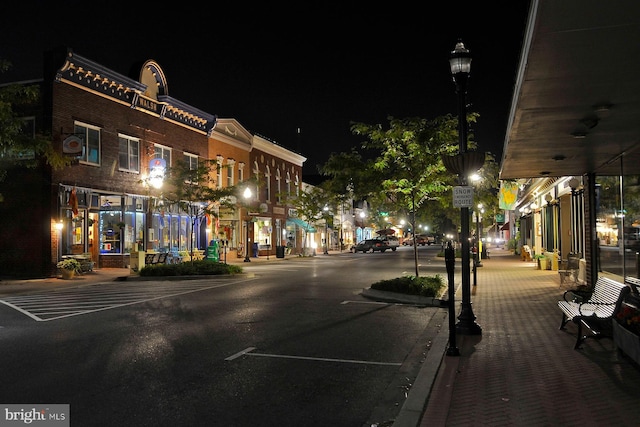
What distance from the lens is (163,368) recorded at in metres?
7.60

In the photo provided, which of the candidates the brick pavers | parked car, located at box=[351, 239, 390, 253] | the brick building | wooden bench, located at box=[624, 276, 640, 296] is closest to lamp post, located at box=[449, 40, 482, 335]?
the brick pavers

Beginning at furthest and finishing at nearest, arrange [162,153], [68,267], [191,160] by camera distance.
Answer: [191,160], [162,153], [68,267]

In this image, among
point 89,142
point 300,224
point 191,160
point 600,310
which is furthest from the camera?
point 300,224

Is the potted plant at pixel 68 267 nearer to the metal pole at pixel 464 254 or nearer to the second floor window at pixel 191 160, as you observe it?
the second floor window at pixel 191 160

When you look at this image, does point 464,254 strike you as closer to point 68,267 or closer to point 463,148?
point 463,148

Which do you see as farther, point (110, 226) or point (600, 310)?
point (110, 226)

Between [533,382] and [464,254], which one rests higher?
[464,254]

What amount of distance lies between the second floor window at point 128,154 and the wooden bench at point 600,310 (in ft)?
76.8

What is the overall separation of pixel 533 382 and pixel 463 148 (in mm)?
4746

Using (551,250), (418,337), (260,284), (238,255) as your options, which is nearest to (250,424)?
(418,337)

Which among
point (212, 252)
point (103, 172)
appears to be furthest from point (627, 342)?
point (212, 252)

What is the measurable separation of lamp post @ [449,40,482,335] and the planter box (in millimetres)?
2550

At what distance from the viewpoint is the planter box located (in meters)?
6.47

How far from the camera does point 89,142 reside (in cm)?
2584
